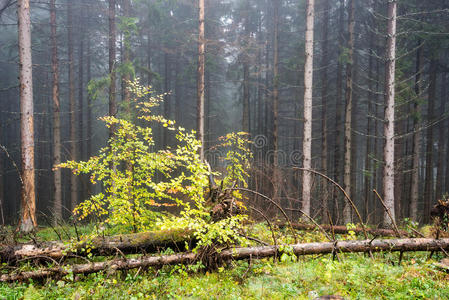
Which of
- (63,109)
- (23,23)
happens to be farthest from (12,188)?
(23,23)

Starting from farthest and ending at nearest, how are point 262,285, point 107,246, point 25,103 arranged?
1. point 25,103
2. point 107,246
3. point 262,285

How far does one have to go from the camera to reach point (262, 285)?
11.8 ft

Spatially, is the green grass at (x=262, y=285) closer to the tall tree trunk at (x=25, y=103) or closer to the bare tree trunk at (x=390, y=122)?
the bare tree trunk at (x=390, y=122)

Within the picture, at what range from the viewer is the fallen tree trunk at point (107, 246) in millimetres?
4484

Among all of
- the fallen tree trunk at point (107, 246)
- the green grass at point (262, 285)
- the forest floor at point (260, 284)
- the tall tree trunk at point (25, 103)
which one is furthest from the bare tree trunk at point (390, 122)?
the tall tree trunk at point (25, 103)

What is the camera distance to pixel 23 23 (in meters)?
9.19

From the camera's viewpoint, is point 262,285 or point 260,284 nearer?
point 262,285

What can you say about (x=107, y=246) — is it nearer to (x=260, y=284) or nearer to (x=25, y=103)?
(x=260, y=284)

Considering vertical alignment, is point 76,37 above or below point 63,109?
above

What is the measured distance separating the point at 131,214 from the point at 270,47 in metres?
22.2

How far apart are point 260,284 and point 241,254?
841 mm

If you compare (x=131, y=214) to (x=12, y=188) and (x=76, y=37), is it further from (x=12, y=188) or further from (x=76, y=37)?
(x=12, y=188)

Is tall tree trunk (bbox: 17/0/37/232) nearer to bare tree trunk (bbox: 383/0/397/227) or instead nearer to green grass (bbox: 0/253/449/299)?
green grass (bbox: 0/253/449/299)

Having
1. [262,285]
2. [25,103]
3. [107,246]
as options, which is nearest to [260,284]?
[262,285]
